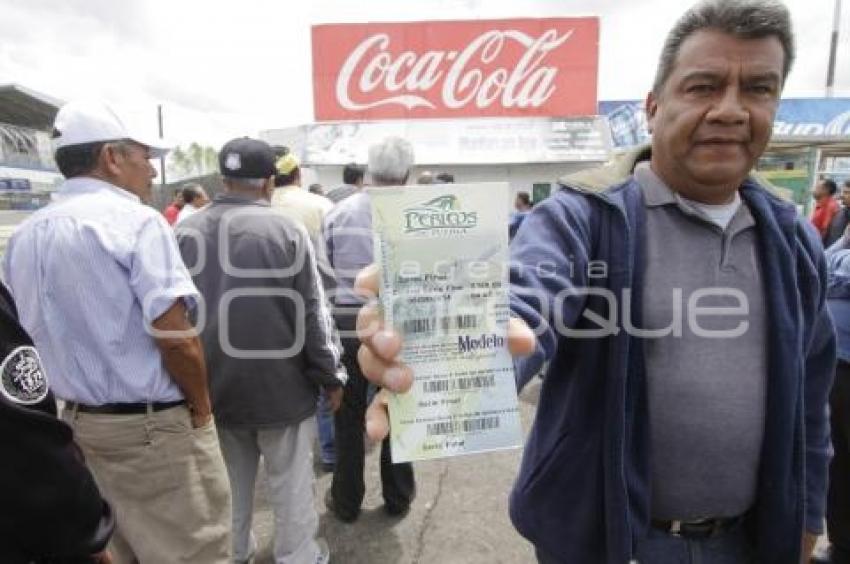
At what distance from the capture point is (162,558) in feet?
6.13

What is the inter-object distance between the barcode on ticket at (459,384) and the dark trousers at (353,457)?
2.14m

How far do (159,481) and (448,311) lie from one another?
153 cm

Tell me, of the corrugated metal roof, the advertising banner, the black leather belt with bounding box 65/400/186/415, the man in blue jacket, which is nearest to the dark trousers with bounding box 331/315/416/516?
the black leather belt with bounding box 65/400/186/415

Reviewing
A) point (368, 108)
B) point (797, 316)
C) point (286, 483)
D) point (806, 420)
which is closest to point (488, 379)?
point (797, 316)

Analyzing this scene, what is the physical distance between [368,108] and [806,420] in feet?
53.3

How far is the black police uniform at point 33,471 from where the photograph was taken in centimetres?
100

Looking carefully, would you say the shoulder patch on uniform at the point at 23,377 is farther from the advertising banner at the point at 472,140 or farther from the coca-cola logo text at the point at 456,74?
the coca-cola logo text at the point at 456,74

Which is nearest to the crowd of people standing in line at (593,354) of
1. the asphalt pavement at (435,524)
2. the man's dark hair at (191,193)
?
the asphalt pavement at (435,524)

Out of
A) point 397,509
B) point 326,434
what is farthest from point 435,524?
point 326,434

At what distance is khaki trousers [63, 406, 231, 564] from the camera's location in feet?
5.75

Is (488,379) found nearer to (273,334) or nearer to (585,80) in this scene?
(273,334)

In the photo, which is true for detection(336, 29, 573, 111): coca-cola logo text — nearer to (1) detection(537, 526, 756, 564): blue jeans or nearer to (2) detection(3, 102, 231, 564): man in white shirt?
(2) detection(3, 102, 231, 564): man in white shirt

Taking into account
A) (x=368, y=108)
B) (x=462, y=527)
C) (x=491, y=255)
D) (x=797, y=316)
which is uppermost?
(x=368, y=108)

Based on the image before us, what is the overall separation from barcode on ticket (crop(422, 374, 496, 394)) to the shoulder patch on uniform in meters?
0.80
